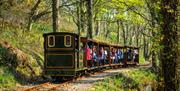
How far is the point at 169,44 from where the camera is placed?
603 inches

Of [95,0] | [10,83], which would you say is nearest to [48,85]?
[10,83]

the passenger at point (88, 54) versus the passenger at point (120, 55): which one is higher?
the passenger at point (88, 54)

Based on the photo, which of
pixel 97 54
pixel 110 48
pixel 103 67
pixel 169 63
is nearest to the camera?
pixel 169 63

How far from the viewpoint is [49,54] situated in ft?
76.9

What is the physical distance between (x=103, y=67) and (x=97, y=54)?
146 inches

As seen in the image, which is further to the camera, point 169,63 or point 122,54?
point 122,54

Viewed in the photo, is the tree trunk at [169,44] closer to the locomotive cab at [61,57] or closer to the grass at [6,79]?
the grass at [6,79]

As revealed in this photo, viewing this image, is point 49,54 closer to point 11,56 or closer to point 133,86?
point 11,56

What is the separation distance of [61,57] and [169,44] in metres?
9.17

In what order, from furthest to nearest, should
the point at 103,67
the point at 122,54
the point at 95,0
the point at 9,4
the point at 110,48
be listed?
the point at 95,0 → the point at 122,54 → the point at 110,48 → the point at 103,67 → the point at 9,4

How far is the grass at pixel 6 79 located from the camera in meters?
19.8

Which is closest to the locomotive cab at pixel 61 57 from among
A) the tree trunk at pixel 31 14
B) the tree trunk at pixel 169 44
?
the tree trunk at pixel 31 14

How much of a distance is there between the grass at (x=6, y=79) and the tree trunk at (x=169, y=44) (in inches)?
294

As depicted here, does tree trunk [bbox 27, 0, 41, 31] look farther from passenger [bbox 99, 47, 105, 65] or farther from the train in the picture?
passenger [bbox 99, 47, 105, 65]
